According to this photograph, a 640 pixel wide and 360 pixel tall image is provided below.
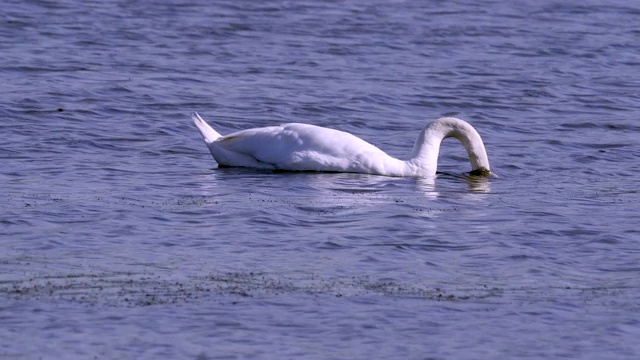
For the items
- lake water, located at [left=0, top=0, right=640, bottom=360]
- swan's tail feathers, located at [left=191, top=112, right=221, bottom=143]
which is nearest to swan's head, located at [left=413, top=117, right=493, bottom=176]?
lake water, located at [left=0, top=0, right=640, bottom=360]

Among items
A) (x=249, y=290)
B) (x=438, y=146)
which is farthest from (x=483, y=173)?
(x=249, y=290)

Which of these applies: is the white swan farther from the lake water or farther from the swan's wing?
the lake water

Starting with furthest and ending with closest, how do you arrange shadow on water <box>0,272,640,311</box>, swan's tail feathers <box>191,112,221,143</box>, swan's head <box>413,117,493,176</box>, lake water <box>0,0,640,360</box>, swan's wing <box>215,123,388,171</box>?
swan's head <box>413,117,493,176</box>, swan's tail feathers <box>191,112,221,143</box>, swan's wing <box>215,123,388,171</box>, shadow on water <box>0,272,640,311</box>, lake water <box>0,0,640,360</box>

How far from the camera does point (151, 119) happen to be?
14633 millimetres

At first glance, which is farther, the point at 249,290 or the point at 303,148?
the point at 303,148

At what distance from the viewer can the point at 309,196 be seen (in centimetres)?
1091

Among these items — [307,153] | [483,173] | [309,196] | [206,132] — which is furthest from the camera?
[483,173]

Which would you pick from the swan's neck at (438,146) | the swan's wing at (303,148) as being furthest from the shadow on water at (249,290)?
the swan's neck at (438,146)

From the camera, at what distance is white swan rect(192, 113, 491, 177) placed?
12203 millimetres

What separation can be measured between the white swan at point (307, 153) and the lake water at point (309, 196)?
157 mm

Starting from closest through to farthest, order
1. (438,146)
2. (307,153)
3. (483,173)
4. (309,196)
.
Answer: (309,196)
(307,153)
(483,173)
(438,146)

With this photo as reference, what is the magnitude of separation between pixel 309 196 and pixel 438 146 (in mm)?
2201

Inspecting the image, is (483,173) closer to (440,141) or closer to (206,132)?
(440,141)

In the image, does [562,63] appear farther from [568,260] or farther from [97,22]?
[568,260]
